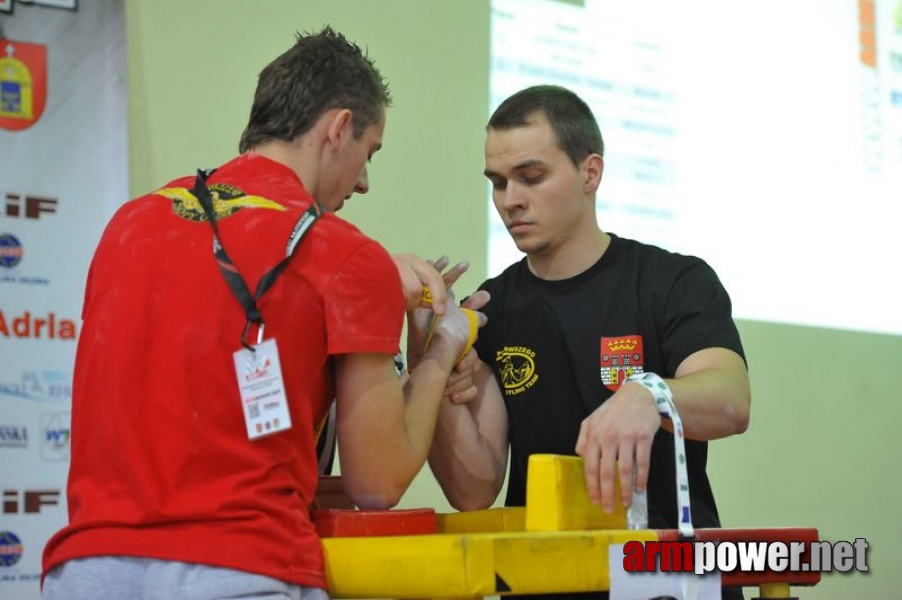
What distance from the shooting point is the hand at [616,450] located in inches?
57.6

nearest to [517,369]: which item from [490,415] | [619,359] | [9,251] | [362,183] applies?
[490,415]

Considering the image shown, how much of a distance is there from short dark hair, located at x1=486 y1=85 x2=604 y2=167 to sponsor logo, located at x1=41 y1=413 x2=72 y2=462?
1239 millimetres

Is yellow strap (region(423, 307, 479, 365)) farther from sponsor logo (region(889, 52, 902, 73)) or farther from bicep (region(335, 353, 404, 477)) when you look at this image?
sponsor logo (region(889, 52, 902, 73))

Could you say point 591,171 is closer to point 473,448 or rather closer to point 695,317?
point 695,317

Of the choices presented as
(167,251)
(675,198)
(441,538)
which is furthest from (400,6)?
(441,538)

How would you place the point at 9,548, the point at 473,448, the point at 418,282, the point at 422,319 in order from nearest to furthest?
the point at 418,282 < the point at 422,319 < the point at 473,448 < the point at 9,548

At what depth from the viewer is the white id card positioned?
1.32 m

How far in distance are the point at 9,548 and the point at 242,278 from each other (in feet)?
4.94

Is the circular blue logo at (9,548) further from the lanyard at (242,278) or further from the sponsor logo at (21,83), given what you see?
the lanyard at (242,278)

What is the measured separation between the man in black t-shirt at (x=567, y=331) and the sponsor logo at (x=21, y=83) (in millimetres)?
1156

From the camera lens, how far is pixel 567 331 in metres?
2.13

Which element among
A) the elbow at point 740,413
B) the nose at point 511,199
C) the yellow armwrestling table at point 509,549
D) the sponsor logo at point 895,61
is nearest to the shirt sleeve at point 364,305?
the yellow armwrestling table at point 509,549

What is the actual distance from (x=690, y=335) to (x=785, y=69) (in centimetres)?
253

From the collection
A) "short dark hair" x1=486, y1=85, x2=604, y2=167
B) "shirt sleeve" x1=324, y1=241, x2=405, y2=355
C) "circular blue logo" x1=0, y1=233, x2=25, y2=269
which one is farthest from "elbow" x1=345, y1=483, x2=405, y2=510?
"circular blue logo" x1=0, y1=233, x2=25, y2=269
